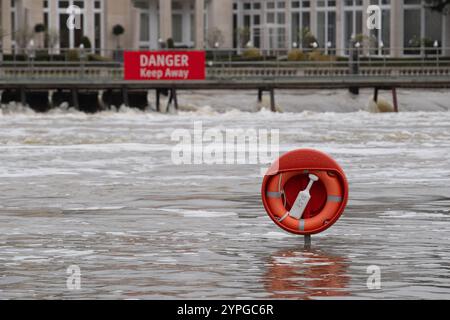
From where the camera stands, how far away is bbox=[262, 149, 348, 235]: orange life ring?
14438mm

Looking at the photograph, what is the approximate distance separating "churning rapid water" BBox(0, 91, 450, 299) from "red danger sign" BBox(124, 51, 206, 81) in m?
21.5

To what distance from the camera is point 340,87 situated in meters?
58.4

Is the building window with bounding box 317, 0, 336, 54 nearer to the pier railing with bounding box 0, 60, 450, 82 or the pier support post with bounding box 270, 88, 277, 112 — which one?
the pier railing with bounding box 0, 60, 450, 82

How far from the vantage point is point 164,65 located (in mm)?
57406

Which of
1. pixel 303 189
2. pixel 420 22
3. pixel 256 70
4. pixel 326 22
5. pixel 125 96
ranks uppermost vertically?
pixel 326 22

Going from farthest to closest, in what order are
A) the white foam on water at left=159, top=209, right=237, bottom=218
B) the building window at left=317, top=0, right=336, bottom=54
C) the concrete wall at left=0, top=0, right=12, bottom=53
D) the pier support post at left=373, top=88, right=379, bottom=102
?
the building window at left=317, top=0, right=336, bottom=54 → the concrete wall at left=0, top=0, right=12, bottom=53 → the pier support post at left=373, top=88, right=379, bottom=102 → the white foam on water at left=159, top=209, right=237, bottom=218

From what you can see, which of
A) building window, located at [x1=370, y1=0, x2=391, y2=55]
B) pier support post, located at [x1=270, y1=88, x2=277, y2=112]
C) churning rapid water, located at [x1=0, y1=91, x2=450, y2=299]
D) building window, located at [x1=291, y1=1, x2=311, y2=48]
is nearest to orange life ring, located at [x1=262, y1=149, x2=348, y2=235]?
churning rapid water, located at [x1=0, y1=91, x2=450, y2=299]

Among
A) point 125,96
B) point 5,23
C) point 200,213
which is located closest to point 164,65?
point 125,96

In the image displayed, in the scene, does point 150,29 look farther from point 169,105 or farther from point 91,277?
point 91,277

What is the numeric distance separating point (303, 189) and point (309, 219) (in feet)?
1.04

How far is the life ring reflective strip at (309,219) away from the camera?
1450 centimetres

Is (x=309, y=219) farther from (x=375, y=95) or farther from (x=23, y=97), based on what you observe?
(x=375, y=95)


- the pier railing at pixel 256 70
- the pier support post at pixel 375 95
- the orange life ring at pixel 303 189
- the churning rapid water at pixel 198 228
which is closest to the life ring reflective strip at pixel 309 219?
the orange life ring at pixel 303 189

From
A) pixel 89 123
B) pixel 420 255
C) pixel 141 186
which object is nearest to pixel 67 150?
pixel 141 186
